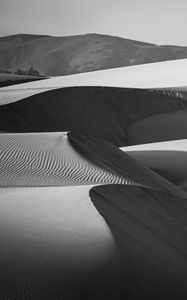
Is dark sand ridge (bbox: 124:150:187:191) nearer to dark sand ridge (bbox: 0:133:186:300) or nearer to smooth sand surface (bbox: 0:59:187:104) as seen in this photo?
dark sand ridge (bbox: 0:133:186:300)

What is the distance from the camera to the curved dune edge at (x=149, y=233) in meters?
2.62

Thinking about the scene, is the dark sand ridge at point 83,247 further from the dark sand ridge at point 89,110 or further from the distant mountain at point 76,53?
the distant mountain at point 76,53

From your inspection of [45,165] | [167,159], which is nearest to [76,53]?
[167,159]

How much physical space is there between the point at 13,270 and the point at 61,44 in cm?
9806

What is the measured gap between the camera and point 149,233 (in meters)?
3.41

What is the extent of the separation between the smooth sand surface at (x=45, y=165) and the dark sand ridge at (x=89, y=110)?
15.5 ft

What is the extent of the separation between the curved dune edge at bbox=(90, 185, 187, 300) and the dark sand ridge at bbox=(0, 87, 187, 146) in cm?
597

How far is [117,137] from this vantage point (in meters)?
11.9

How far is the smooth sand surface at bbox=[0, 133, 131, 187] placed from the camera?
4426 millimetres

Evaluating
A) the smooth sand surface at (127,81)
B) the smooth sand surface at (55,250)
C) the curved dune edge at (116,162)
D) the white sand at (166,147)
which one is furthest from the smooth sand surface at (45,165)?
the smooth sand surface at (127,81)

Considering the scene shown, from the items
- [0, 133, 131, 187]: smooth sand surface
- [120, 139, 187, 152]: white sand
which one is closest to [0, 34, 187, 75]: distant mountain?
[120, 139, 187, 152]: white sand

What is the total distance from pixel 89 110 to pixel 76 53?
82.4 meters

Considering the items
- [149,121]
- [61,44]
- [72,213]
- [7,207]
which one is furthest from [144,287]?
[61,44]

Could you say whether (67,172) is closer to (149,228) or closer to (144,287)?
(149,228)
